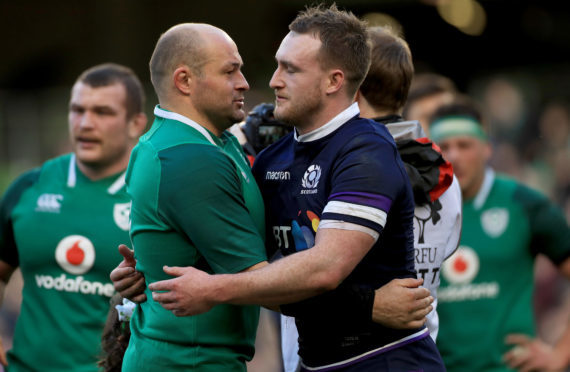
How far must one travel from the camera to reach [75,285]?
17.7 feet

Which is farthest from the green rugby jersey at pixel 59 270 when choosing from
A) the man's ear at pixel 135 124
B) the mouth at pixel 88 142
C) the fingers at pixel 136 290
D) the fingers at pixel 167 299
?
the fingers at pixel 167 299

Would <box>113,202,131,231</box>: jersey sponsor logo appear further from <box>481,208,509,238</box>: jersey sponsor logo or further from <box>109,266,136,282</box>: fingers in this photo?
<box>481,208,509,238</box>: jersey sponsor logo

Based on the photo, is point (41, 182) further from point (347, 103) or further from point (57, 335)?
point (347, 103)

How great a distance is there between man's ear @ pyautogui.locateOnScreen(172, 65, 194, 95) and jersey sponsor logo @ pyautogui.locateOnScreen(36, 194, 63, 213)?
2134 millimetres

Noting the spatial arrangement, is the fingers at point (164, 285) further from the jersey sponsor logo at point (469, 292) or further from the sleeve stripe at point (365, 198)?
the jersey sponsor logo at point (469, 292)

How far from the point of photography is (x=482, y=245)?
6.42m

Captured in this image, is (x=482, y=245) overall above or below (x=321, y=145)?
below

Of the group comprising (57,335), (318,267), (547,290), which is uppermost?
(318,267)

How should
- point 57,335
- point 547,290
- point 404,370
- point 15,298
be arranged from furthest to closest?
point 547,290, point 15,298, point 57,335, point 404,370

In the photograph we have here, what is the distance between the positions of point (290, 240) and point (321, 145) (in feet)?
1.27

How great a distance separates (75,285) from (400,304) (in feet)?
8.00

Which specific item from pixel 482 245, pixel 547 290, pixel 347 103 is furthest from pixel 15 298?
pixel 347 103

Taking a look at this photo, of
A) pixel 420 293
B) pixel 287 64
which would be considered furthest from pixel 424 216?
pixel 287 64

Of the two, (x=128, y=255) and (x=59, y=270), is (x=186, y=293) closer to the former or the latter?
(x=128, y=255)
